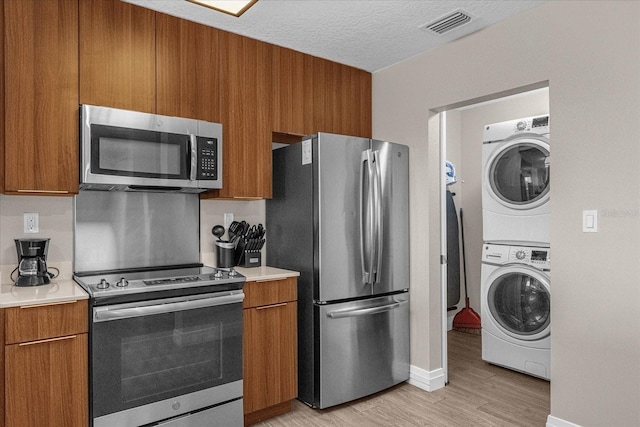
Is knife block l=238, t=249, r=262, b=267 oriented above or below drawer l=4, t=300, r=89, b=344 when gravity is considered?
above

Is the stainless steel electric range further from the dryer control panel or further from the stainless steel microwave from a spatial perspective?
the dryer control panel

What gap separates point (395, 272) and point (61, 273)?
2.24 m

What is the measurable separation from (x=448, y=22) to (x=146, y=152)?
206 cm

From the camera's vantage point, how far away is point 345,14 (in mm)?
2670

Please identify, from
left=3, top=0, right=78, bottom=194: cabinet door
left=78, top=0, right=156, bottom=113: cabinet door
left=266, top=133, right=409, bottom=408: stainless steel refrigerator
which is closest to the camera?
left=3, top=0, right=78, bottom=194: cabinet door

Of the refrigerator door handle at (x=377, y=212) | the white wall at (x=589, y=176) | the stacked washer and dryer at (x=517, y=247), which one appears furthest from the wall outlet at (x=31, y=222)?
the stacked washer and dryer at (x=517, y=247)

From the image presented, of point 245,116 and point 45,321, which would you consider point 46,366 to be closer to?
point 45,321

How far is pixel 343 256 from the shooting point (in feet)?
9.67

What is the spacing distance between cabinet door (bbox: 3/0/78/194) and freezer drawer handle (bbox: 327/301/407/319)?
175 centimetres

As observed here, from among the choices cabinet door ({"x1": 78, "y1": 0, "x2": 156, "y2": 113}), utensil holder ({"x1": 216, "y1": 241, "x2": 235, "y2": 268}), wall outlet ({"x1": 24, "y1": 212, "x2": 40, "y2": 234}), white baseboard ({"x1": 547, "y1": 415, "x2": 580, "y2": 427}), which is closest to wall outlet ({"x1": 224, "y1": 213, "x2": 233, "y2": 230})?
utensil holder ({"x1": 216, "y1": 241, "x2": 235, "y2": 268})

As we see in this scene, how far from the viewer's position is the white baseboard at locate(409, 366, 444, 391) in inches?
127

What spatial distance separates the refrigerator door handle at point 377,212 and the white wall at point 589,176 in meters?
0.84

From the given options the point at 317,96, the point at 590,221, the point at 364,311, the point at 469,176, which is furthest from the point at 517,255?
the point at 317,96

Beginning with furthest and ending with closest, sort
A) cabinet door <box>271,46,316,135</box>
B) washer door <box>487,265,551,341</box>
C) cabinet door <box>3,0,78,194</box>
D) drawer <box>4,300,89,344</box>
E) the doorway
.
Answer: the doorway
washer door <box>487,265,551,341</box>
cabinet door <box>271,46,316,135</box>
cabinet door <box>3,0,78,194</box>
drawer <box>4,300,89,344</box>
